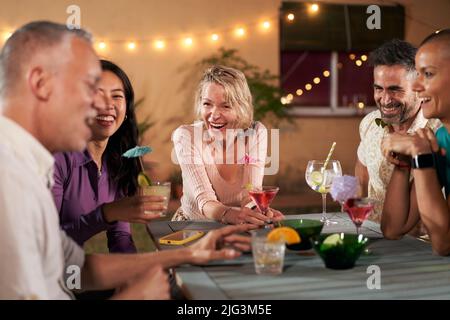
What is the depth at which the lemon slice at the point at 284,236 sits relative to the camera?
1577 mm

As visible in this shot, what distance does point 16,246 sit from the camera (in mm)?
1102

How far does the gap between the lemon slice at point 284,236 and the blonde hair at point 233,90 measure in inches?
54.4

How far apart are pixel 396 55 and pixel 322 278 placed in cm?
159

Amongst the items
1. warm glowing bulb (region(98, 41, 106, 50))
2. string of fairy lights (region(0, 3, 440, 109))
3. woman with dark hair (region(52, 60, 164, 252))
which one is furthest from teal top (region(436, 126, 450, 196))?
warm glowing bulb (region(98, 41, 106, 50))

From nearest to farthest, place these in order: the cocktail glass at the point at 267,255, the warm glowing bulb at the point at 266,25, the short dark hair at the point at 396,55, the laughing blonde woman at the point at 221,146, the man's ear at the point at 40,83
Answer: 1. the man's ear at the point at 40,83
2. the cocktail glass at the point at 267,255
3. the short dark hair at the point at 396,55
4. the laughing blonde woman at the point at 221,146
5. the warm glowing bulb at the point at 266,25

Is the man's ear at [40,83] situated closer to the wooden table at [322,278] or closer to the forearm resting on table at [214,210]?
the wooden table at [322,278]

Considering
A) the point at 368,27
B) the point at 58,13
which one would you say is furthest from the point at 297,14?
the point at 58,13

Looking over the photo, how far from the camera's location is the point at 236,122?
3045 millimetres

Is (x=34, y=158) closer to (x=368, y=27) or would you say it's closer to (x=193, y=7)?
(x=193, y=7)

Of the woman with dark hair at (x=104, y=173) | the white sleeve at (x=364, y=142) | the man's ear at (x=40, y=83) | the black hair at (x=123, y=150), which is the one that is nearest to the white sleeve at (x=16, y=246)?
the man's ear at (x=40, y=83)

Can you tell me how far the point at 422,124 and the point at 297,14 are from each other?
3840 mm

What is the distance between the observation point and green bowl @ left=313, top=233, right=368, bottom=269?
1562 mm

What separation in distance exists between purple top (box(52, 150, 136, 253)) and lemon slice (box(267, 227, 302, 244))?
0.90m

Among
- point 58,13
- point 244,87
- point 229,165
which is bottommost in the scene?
point 229,165
